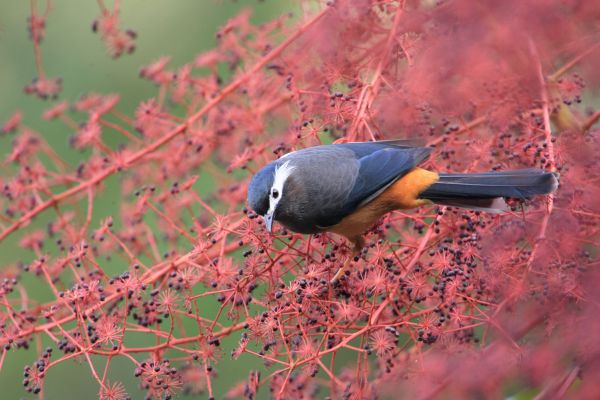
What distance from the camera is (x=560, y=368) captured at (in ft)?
7.29

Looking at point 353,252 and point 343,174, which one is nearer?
point 353,252

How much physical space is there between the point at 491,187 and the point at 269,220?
2.39 ft

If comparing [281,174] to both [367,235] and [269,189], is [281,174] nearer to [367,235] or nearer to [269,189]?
[269,189]

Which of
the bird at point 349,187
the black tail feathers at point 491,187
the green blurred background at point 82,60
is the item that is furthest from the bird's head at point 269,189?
the green blurred background at point 82,60

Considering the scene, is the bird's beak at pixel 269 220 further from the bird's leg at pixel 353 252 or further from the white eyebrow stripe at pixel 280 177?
the bird's leg at pixel 353 252

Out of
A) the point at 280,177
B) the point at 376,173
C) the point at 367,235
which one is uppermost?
the point at 280,177

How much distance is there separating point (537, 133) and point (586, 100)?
0.78 ft

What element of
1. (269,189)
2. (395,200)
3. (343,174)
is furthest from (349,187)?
(269,189)

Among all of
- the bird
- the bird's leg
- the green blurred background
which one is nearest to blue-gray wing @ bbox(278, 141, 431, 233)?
the bird

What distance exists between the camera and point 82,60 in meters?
5.80

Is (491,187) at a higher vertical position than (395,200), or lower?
higher

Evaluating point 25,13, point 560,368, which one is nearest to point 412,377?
point 560,368

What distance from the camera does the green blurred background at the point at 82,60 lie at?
5465 millimetres

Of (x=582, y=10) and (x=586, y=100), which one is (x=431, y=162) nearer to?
(x=586, y=100)
